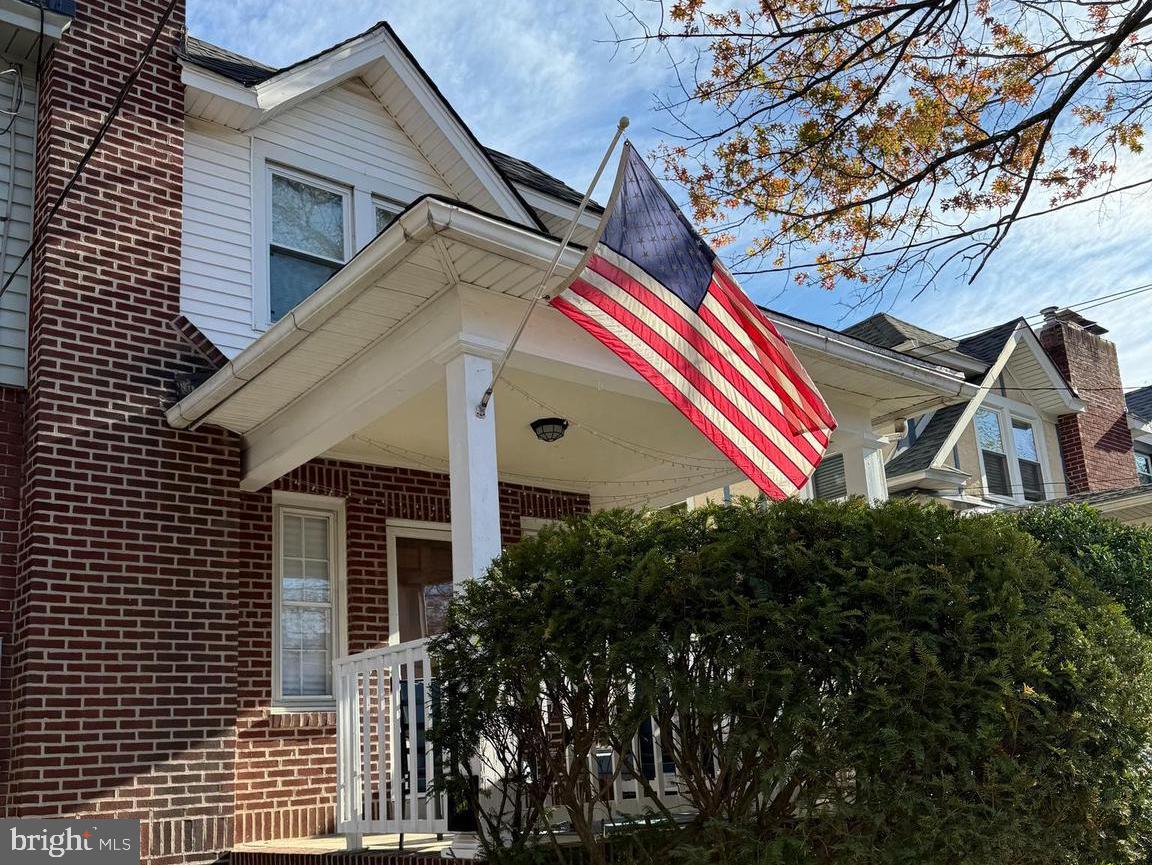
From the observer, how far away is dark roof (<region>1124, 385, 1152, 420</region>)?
24.7m

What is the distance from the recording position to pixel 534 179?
11.2 meters

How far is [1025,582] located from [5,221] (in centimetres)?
705

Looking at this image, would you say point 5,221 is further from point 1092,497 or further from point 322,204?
point 1092,497

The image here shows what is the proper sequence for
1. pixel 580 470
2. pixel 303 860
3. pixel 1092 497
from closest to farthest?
pixel 303 860 → pixel 580 470 → pixel 1092 497

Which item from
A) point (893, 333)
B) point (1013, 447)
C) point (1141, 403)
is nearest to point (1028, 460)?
point (1013, 447)

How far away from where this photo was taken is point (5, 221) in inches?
305

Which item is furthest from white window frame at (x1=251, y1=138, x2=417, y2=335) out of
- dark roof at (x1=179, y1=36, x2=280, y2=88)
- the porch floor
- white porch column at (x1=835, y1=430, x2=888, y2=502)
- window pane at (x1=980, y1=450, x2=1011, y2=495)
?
window pane at (x1=980, y1=450, x2=1011, y2=495)

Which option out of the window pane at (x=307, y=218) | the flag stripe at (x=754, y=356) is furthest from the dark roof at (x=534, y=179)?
the flag stripe at (x=754, y=356)

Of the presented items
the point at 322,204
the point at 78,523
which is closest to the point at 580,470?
the point at 322,204

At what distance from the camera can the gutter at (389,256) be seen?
17.8 ft

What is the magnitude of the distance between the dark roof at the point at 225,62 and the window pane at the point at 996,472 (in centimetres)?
1338

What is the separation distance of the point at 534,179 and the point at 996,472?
36.8 ft

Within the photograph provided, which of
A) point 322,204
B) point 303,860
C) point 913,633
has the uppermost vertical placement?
point 322,204

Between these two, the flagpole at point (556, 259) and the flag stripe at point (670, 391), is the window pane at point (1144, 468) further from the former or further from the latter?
the flagpole at point (556, 259)
